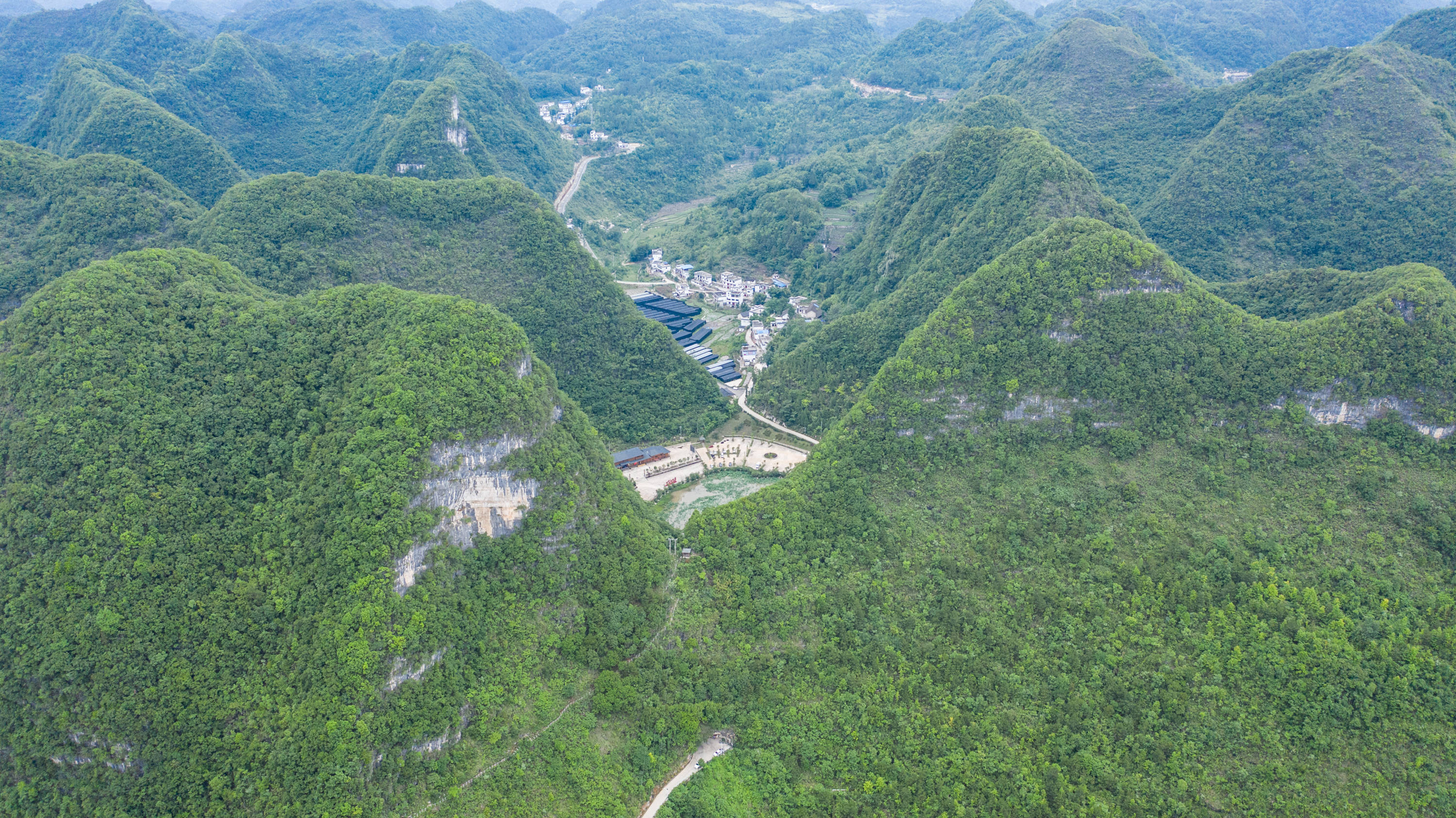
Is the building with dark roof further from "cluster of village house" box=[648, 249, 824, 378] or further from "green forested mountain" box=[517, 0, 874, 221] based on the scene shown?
A: "green forested mountain" box=[517, 0, 874, 221]

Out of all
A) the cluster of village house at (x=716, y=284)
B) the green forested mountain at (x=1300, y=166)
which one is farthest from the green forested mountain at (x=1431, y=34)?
the cluster of village house at (x=716, y=284)

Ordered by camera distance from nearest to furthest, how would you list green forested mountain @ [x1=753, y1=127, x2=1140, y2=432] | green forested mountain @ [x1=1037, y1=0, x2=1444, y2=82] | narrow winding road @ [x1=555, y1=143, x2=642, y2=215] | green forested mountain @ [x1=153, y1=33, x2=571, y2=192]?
green forested mountain @ [x1=753, y1=127, x2=1140, y2=432] < green forested mountain @ [x1=153, y1=33, x2=571, y2=192] < narrow winding road @ [x1=555, y1=143, x2=642, y2=215] < green forested mountain @ [x1=1037, y1=0, x2=1444, y2=82]

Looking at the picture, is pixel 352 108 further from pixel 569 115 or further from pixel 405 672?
pixel 405 672

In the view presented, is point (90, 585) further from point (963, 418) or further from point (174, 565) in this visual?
point (963, 418)

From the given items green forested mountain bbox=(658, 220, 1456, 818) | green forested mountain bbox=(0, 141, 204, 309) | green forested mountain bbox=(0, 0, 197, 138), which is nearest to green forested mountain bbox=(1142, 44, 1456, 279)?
green forested mountain bbox=(658, 220, 1456, 818)

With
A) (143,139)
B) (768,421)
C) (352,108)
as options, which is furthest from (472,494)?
(352,108)

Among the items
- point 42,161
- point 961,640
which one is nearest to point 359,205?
point 42,161
